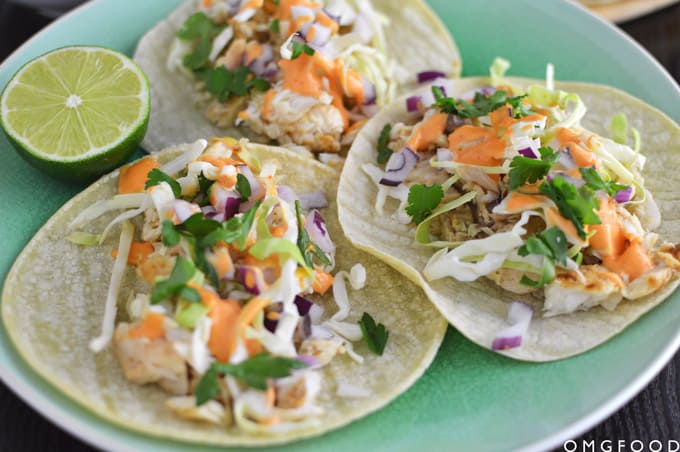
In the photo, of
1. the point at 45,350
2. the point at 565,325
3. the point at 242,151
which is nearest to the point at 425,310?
the point at 565,325

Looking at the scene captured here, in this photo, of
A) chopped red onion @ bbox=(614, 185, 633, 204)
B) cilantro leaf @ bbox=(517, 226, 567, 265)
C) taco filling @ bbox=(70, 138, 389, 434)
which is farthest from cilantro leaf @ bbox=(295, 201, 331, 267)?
chopped red onion @ bbox=(614, 185, 633, 204)

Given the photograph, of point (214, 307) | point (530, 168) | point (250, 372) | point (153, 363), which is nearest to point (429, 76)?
point (530, 168)

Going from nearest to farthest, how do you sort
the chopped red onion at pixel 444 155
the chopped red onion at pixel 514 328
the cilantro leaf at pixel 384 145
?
the chopped red onion at pixel 514 328
the chopped red onion at pixel 444 155
the cilantro leaf at pixel 384 145

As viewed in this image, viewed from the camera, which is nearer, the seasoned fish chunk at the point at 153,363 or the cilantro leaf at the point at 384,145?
the seasoned fish chunk at the point at 153,363

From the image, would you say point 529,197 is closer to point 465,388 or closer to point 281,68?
point 465,388

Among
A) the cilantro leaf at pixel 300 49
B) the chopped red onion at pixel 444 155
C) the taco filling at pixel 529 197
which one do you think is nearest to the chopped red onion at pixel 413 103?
the taco filling at pixel 529 197

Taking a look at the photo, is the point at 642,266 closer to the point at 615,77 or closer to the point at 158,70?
the point at 615,77

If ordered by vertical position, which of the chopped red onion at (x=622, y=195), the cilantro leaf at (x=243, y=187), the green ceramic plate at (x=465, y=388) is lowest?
the green ceramic plate at (x=465, y=388)

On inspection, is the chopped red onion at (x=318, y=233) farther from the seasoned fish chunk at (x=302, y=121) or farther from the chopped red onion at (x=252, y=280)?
the seasoned fish chunk at (x=302, y=121)
